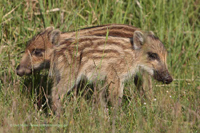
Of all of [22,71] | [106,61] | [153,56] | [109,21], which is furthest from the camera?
[109,21]

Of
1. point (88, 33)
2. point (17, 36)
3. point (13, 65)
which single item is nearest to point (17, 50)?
point (17, 36)

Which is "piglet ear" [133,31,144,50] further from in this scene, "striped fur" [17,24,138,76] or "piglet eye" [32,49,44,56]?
"piglet eye" [32,49,44,56]

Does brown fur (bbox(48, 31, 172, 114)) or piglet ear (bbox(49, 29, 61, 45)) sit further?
piglet ear (bbox(49, 29, 61, 45))

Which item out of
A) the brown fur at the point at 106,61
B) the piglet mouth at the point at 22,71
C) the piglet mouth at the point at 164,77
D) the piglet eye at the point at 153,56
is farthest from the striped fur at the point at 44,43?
the piglet mouth at the point at 164,77

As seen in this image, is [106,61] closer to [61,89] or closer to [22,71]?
[61,89]

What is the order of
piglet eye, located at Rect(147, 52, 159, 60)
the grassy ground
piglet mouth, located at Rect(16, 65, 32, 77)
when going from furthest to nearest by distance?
the grassy ground
piglet eye, located at Rect(147, 52, 159, 60)
piglet mouth, located at Rect(16, 65, 32, 77)

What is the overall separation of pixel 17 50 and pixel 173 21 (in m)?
2.80

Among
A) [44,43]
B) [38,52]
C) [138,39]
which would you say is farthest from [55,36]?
[138,39]

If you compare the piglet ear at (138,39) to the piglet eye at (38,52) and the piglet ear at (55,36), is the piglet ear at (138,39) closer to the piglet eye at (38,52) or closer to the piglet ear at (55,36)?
the piglet ear at (55,36)

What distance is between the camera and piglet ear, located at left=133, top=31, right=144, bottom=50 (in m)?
5.20

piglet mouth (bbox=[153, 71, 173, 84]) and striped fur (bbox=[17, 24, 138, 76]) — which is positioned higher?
striped fur (bbox=[17, 24, 138, 76])

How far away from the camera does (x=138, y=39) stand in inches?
207

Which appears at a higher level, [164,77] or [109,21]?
[109,21]

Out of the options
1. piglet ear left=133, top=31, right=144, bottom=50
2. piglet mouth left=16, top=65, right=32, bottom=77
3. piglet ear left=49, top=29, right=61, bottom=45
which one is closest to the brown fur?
piglet ear left=133, top=31, right=144, bottom=50
